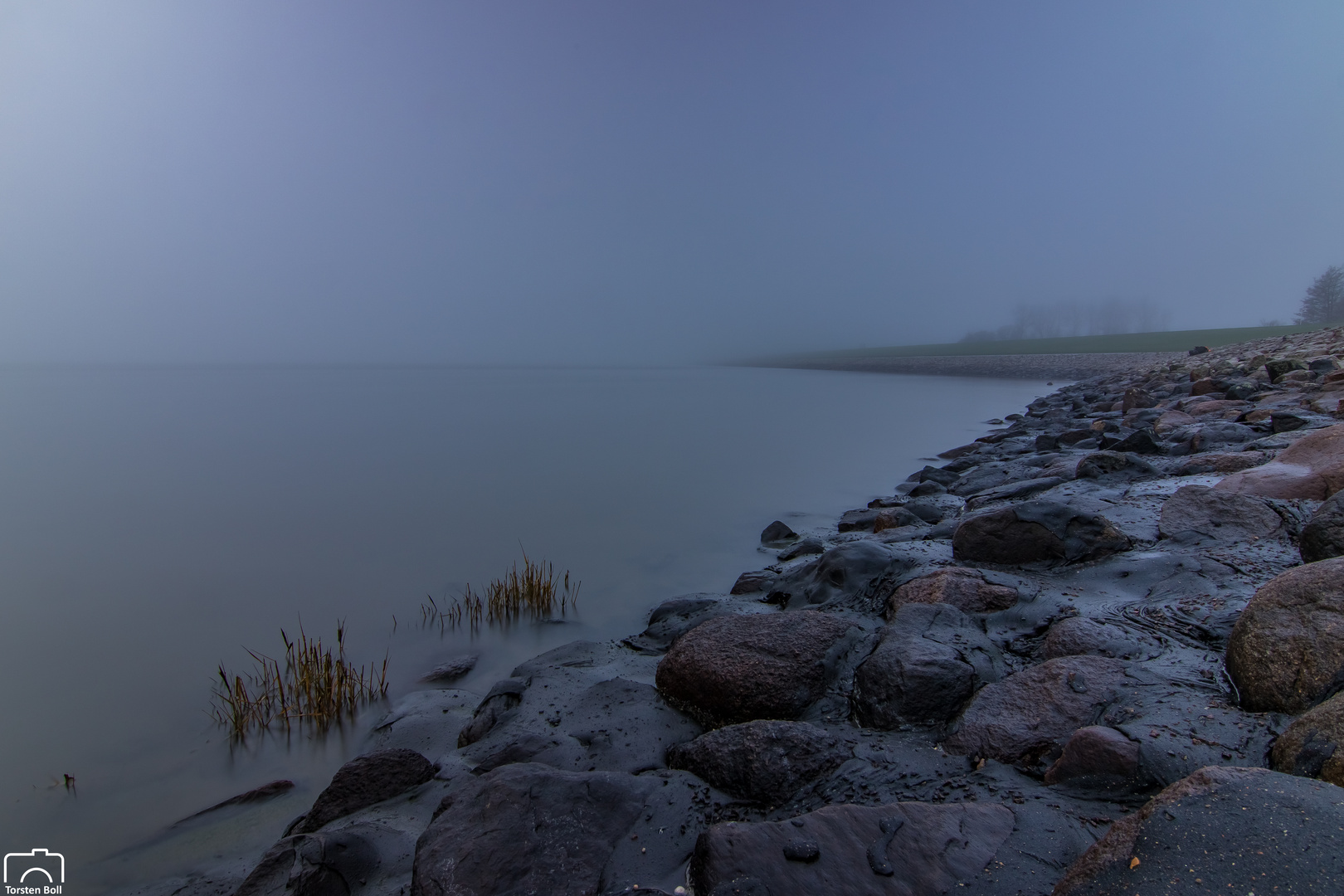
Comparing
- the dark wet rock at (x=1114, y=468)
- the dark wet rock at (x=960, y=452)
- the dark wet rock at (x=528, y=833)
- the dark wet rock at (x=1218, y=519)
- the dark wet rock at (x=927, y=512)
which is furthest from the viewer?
the dark wet rock at (x=960, y=452)

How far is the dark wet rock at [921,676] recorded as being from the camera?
3275 millimetres

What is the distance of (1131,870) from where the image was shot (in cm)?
176

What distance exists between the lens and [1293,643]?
2.74 meters

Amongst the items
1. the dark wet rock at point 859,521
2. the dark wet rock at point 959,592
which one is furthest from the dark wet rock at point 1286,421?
the dark wet rock at point 959,592

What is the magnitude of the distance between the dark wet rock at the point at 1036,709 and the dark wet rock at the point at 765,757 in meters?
0.62

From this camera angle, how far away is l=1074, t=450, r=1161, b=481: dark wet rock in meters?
7.50

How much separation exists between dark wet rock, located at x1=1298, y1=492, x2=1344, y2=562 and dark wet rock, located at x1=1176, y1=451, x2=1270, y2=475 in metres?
3.40

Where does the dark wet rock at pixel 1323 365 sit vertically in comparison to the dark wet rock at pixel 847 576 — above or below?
above

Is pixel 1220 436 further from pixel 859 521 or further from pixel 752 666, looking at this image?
pixel 752 666

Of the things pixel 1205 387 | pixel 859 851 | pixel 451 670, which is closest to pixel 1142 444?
pixel 859 851

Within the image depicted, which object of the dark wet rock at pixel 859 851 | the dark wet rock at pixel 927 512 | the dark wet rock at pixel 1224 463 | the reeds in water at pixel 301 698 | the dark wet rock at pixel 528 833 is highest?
the dark wet rock at pixel 1224 463

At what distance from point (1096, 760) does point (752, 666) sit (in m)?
1.76

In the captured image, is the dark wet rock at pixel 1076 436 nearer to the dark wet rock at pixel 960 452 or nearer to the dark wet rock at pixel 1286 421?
the dark wet rock at pixel 960 452

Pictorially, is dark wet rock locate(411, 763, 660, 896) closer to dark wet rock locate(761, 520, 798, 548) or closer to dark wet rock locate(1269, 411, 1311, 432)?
dark wet rock locate(761, 520, 798, 548)
